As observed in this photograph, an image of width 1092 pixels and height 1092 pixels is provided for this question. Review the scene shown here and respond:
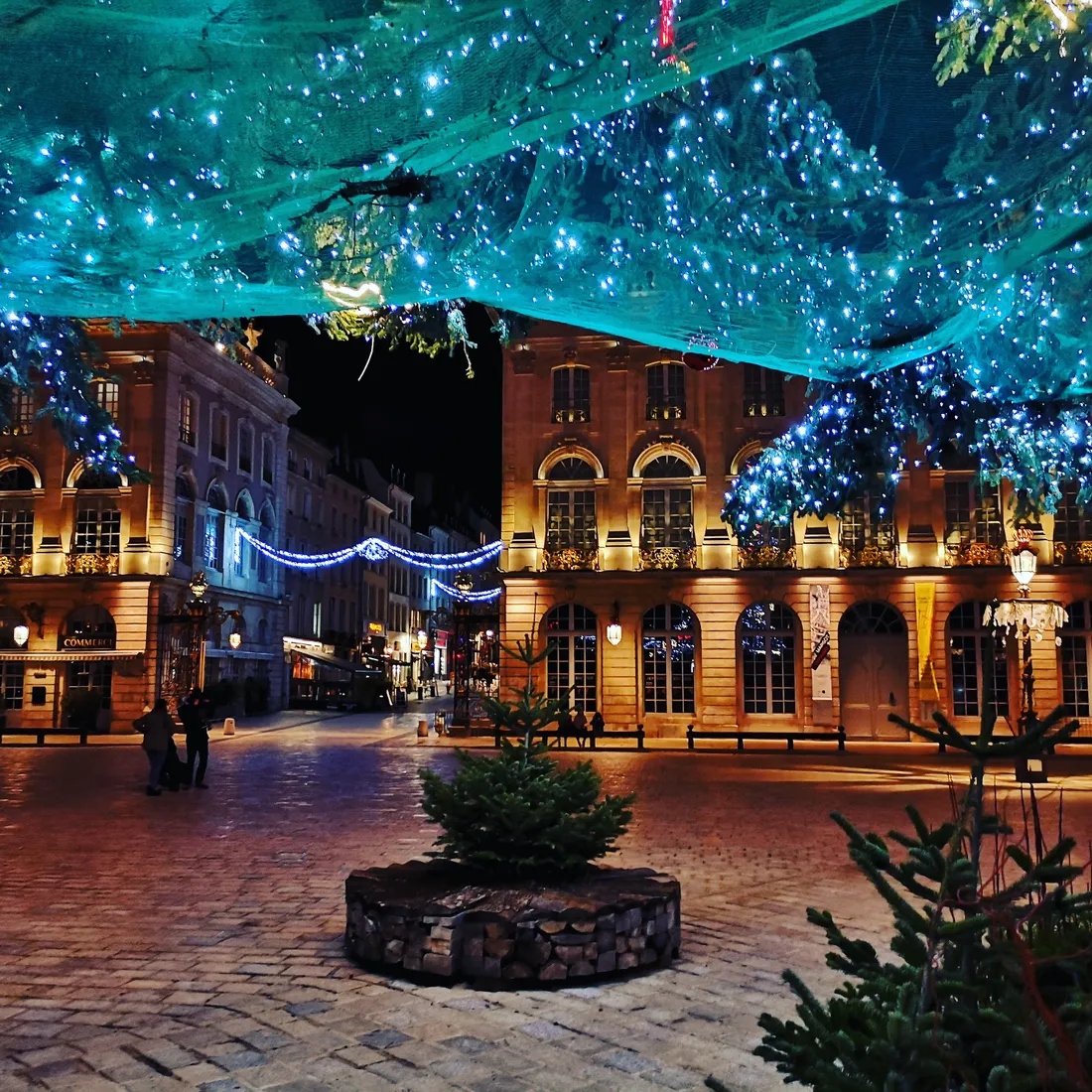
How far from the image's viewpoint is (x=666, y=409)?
34969mm

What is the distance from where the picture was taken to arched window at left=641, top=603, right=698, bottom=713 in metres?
33.9

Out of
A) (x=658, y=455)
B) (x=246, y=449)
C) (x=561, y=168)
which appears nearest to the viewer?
(x=561, y=168)

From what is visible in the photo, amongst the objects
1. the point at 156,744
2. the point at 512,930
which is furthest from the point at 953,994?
the point at 156,744

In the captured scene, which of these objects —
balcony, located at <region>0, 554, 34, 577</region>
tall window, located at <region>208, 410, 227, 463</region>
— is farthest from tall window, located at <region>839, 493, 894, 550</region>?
balcony, located at <region>0, 554, 34, 577</region>

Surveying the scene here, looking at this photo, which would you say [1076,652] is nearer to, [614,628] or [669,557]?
[669,557]

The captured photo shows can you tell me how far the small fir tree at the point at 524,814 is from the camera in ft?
22.5

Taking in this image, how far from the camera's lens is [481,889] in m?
6.57

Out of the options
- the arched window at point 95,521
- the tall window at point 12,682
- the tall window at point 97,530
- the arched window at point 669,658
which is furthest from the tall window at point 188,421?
the arched window at point 669,658

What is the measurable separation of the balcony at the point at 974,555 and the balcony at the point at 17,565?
103 feet

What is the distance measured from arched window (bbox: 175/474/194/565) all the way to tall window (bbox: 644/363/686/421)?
1793 centimetres

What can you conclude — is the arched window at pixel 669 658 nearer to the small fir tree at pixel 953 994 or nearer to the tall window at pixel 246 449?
the tall window at pixel 246 449

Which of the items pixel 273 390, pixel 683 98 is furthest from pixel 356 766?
pixel 273 390

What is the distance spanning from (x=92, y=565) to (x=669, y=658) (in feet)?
67.5

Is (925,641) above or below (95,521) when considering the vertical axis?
below
